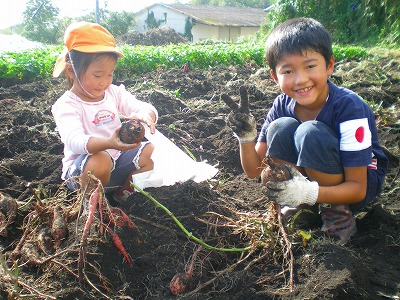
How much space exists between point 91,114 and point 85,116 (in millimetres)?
36

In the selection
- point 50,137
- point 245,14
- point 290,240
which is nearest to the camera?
point 290,240

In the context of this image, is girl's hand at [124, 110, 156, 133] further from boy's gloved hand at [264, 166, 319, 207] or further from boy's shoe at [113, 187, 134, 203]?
boy's gloved hand at [264, 166, 319, 207]

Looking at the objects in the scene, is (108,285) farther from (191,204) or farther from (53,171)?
(53,171)

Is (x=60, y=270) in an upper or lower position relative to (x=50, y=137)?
upper

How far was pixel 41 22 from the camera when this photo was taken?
2936 cm

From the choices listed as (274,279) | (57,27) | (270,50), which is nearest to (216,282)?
(274,279)

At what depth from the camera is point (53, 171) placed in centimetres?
268

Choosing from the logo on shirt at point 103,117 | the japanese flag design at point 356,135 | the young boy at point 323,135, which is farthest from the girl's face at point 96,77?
the japanese flag design at point 356,135

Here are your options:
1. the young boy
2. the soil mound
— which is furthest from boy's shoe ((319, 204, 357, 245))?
the soil mound

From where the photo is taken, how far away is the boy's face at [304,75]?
1.77m

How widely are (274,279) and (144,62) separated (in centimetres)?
662

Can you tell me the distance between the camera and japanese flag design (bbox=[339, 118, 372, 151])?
170 centimetres

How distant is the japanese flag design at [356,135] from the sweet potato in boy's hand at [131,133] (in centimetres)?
99

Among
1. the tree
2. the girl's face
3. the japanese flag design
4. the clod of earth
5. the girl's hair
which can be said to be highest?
the girl's hair
